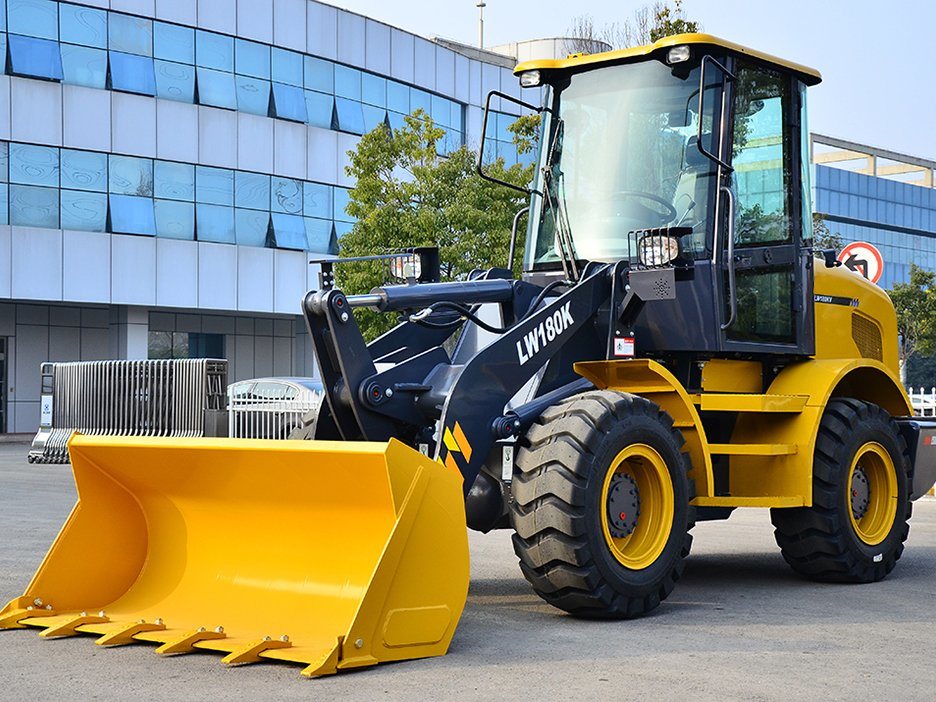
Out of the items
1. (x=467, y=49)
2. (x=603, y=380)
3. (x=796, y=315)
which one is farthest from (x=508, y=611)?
(x=467, y=49)

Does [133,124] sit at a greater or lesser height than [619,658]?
greater

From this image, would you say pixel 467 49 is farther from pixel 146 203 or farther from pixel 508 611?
pixel 508 611

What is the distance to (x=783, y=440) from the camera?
9383mm

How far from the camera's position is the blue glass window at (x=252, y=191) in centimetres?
3888

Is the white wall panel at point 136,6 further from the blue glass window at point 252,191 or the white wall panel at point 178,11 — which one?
the blue glass window at point 252,191

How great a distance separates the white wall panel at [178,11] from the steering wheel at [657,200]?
2978 centimetres

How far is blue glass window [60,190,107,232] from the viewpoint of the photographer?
35.5 metres

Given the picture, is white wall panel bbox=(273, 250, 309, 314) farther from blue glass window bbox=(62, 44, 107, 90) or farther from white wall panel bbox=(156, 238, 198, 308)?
blue glass window bbox=(62, 44, 107, 90)

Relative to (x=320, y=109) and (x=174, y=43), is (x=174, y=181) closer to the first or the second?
(x=174, y=43)

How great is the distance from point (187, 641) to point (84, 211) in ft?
101

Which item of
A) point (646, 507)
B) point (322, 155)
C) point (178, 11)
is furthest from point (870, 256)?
point (322, 155)

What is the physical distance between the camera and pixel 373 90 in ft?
137

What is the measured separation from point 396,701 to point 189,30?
3377 cm

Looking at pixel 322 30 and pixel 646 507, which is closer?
pixel 646 507
